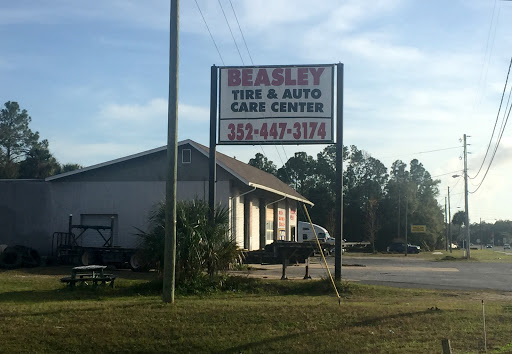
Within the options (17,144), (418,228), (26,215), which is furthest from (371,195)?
(26,215)

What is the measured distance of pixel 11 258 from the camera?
80.3 feet

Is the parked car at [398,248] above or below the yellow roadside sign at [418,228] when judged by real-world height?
below

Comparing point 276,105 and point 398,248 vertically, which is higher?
point 276,105

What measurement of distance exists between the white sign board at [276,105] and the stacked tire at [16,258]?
35.7 ft

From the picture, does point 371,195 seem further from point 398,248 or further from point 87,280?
point 87,280

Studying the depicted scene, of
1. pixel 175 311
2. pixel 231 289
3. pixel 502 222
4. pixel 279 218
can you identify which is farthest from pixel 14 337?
pixel 502 222

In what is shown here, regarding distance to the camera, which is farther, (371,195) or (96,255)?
(371,195)

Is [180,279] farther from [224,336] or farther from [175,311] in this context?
[224,336]

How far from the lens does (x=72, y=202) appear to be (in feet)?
98.2

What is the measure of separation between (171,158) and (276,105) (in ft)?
20.9

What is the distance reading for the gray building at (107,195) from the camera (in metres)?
28.9

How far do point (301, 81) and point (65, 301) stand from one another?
9665mm

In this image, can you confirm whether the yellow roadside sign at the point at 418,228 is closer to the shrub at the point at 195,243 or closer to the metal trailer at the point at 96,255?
the metal trailer at the point at 96,255

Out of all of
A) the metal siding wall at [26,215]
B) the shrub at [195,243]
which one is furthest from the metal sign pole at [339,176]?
the metal siding wall at [26,215]
